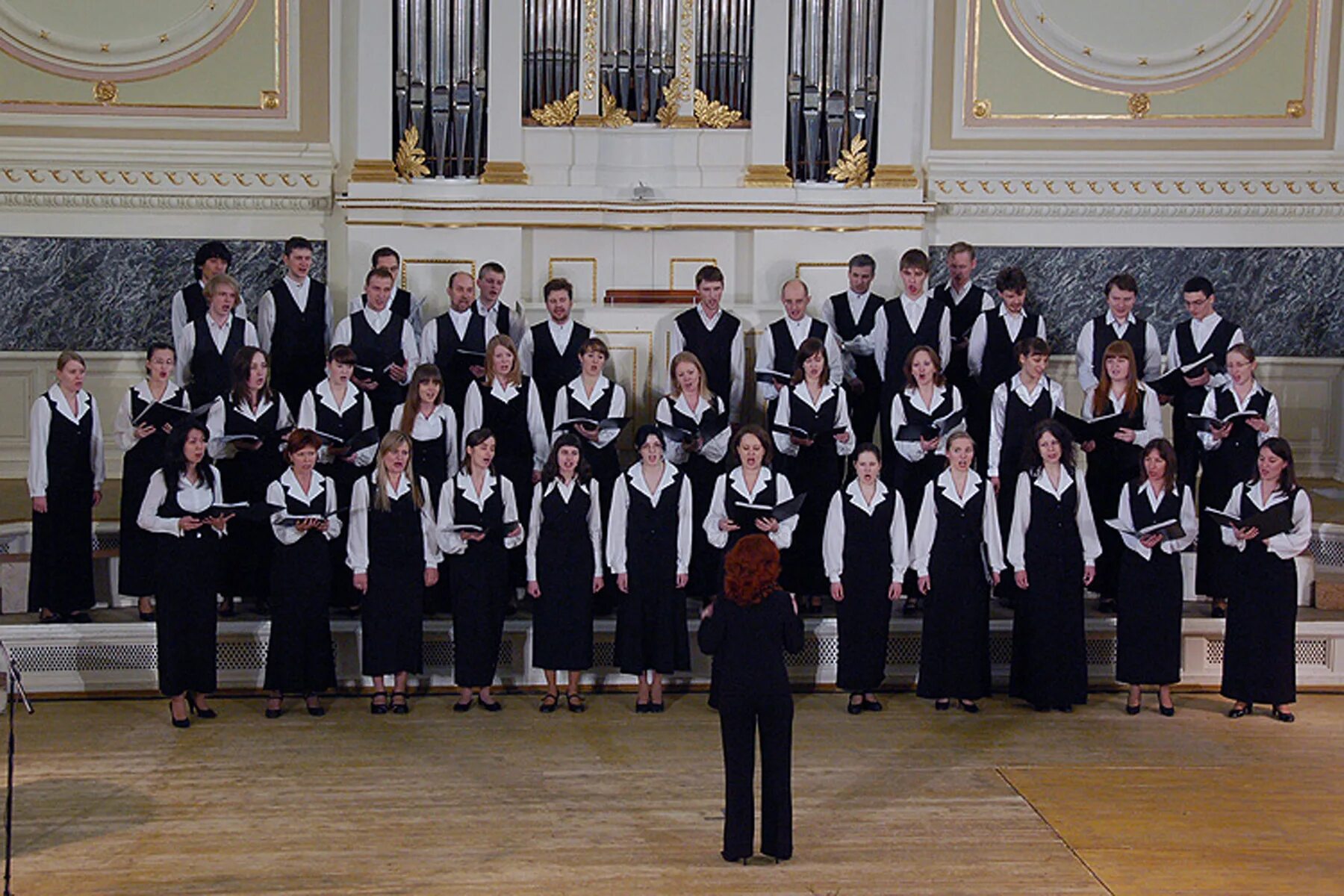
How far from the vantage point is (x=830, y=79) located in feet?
29.0

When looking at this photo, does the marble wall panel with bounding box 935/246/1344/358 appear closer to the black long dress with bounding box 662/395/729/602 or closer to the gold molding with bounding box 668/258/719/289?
the gold molding with bounding box 668/258/719/289

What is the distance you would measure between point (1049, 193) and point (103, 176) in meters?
5.13

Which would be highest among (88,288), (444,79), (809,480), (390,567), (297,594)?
(444,79)

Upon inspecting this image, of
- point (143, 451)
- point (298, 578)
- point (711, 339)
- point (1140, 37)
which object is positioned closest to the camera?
point (298, 578)

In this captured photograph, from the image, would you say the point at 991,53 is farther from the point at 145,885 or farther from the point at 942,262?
the point at 145,885

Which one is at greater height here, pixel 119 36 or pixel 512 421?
pixel 119 36

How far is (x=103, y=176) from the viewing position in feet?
28.7

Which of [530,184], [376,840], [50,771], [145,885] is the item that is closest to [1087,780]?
[376,840]

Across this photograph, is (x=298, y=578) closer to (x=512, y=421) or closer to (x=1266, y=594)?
(x=512, y=421)

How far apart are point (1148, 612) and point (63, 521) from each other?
15.4 feet

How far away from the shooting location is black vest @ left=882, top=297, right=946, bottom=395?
7.82m

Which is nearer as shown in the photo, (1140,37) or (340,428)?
(340,428)

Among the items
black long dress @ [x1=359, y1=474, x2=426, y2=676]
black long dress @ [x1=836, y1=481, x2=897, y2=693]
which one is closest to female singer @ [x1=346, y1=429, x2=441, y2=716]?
black long dress @ [x1=359, y1=474, x2=426, y2=676]

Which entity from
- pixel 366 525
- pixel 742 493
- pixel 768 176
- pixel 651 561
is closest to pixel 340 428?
pixel 366 525
